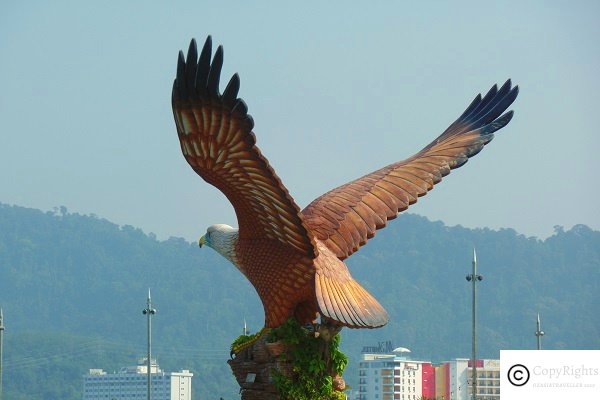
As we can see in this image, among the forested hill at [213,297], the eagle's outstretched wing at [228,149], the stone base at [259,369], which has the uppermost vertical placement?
the forested hill at [213,297]

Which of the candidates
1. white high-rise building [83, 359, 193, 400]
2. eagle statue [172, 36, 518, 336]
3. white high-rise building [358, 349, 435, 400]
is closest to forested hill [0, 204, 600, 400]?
white high-rise building [83, 359, 193, 400]

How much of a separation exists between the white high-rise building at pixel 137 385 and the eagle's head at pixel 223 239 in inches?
3415

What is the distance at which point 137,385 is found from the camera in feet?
352

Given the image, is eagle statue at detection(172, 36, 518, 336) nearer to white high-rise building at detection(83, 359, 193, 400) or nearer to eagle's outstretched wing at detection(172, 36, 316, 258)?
eagle's outstretched wing at detection(172, 36, 316, 258)

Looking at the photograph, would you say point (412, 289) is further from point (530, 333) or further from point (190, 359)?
point (190, 359)

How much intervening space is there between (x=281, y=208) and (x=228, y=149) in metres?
0.94

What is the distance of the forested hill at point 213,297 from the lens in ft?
406

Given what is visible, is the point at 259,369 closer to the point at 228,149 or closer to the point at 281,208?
the point at 281,208

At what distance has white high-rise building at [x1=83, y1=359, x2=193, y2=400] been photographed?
107 metres

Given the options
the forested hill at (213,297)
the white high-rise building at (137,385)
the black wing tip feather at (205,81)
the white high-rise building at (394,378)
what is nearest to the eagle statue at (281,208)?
the black wing tip feather at (205,81)

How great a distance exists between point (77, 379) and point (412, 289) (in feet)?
124

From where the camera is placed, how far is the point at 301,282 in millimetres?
18188

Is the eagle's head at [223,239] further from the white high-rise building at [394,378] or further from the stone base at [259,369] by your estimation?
the white high-rise building at [394,378]

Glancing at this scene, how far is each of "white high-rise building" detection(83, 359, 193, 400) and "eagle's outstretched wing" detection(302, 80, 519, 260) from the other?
85.7m
